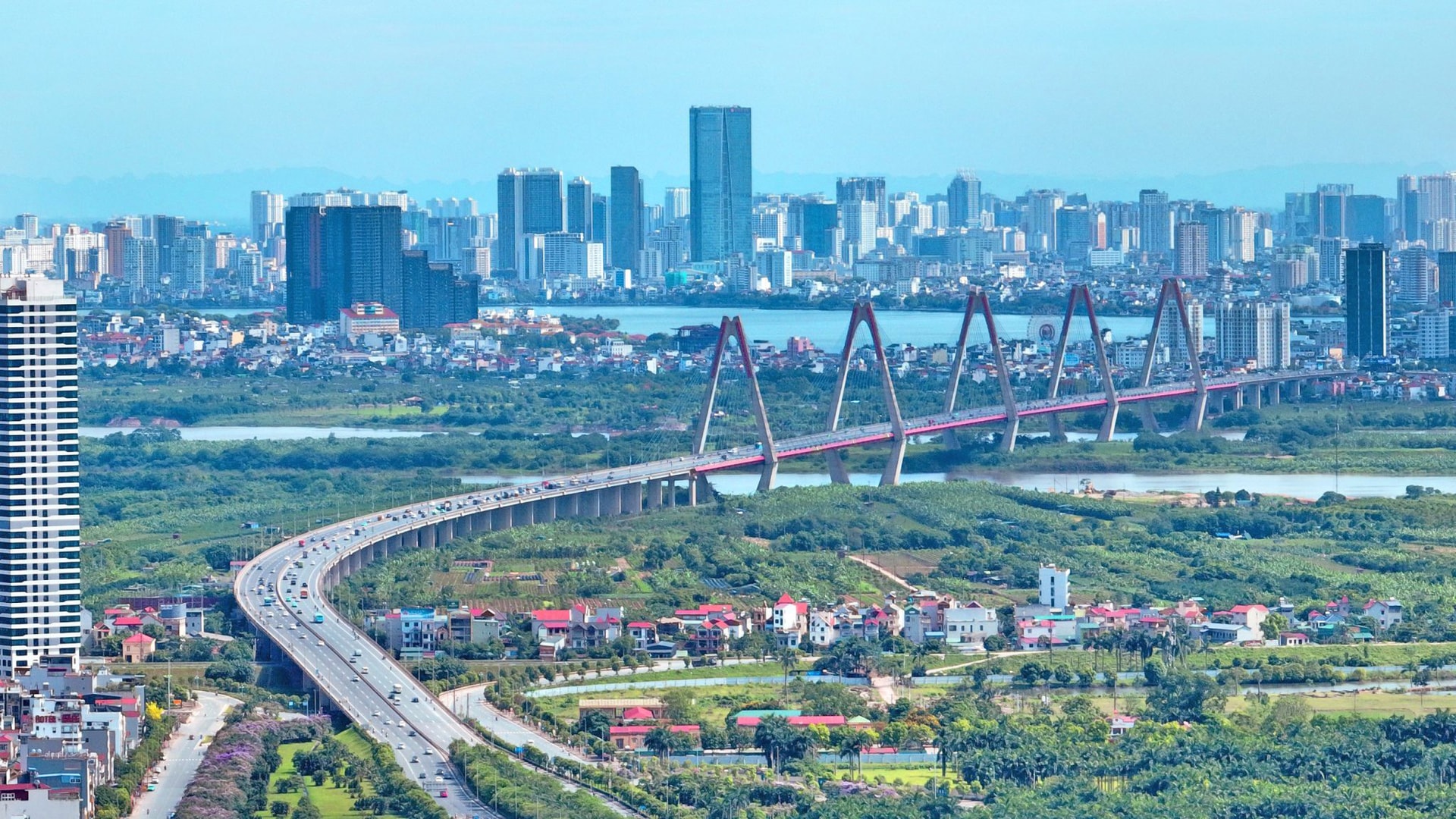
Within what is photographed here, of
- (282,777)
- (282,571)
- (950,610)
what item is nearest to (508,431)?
(282,571)

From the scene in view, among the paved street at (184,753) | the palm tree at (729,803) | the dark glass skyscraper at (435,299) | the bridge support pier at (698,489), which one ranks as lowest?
the paved street at (184,753)

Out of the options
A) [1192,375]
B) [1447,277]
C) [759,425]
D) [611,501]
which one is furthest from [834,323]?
[611,501]

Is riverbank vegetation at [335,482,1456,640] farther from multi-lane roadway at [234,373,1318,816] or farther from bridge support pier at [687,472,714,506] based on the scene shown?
bridge support pier at [687,472,714,506]

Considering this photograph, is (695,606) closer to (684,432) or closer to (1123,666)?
(1123,666)

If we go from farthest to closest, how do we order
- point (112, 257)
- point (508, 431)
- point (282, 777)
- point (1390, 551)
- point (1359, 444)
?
point (112, 257), point (508, 431), point (1359, 444), point (1390, 551), point (282, 777)

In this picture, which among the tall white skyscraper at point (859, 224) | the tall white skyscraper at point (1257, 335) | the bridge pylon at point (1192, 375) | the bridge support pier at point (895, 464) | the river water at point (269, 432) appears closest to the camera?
the bridge support pier at point (895, 464)

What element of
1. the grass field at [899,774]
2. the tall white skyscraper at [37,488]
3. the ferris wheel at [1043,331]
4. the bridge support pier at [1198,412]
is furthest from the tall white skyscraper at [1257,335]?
the grass field at [899,774]

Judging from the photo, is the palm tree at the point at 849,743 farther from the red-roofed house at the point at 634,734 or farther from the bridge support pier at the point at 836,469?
the bridge support pier at the point at 836,469
